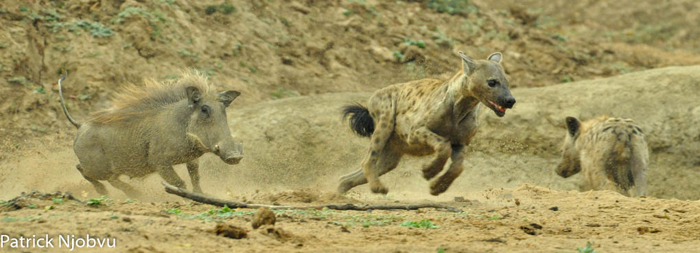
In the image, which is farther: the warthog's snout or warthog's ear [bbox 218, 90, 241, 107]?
warthog's ear [bbox 218, 90, 241, 107]

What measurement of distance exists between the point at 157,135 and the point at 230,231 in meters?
4.05

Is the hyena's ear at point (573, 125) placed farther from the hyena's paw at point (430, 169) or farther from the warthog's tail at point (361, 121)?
the hyena's paw at point (430, 169)

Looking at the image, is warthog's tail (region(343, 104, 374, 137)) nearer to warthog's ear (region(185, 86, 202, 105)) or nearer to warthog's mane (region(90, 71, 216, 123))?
warthog's mane (region(90, 71, 216, 123))

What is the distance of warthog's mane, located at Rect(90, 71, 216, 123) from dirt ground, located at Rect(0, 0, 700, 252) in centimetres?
90

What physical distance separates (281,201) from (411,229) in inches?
93.6

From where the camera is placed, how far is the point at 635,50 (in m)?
19.6

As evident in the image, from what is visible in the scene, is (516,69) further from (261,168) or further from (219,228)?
(219,228)

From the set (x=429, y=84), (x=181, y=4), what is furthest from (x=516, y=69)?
(x=429, y=84)

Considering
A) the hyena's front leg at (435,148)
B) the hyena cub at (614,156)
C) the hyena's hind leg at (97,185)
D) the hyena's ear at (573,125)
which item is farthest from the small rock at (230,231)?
the hyena's ear at (573,125)

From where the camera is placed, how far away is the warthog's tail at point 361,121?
996 centimetres

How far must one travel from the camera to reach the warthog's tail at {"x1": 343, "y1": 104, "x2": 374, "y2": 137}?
9961mm

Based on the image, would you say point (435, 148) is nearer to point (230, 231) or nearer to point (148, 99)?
point (148, 99)

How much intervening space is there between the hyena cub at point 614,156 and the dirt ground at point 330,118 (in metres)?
1.21

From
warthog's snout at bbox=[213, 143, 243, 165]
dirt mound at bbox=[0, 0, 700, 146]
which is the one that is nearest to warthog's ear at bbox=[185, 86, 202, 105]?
warthog's snout at bbox=[213, 143, 243, 165]
